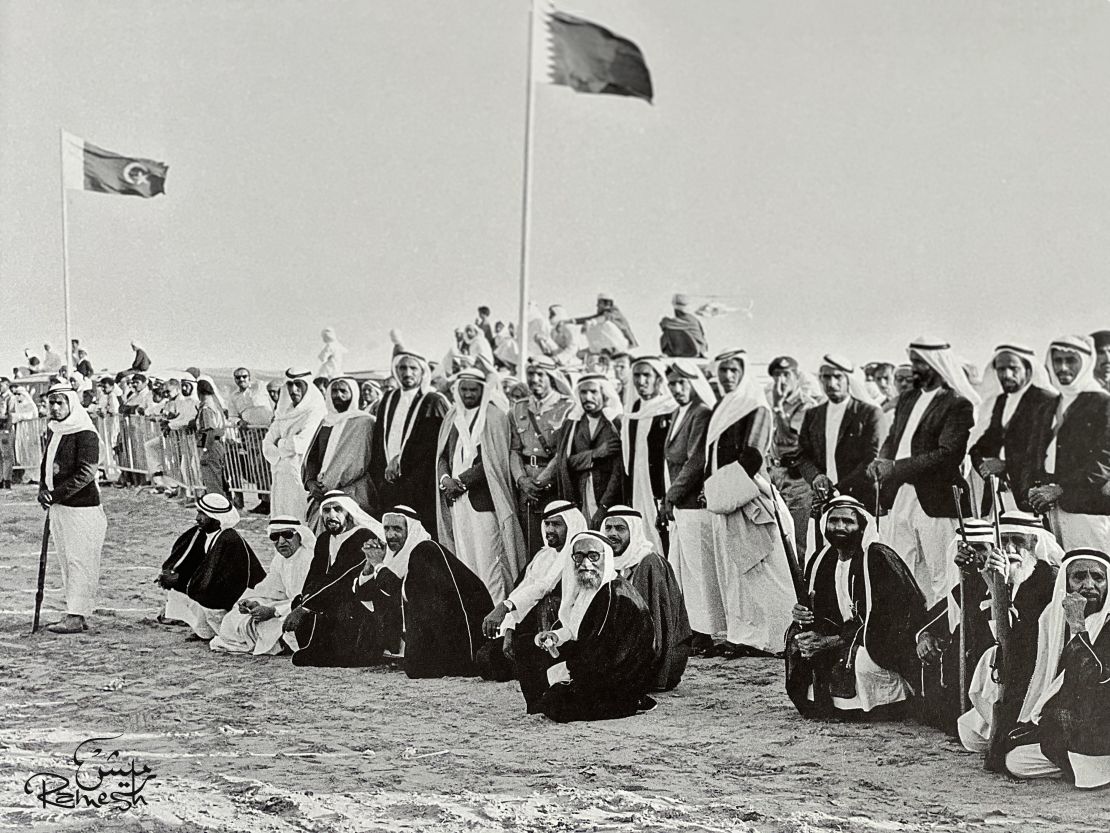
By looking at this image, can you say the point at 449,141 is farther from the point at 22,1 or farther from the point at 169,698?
the point at 169,698

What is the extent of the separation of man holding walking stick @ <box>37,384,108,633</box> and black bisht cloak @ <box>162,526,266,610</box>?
0.36 meters

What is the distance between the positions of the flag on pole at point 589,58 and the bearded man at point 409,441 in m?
1.48

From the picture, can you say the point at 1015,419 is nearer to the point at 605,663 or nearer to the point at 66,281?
the point at 605,663

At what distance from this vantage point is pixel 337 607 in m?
5.21

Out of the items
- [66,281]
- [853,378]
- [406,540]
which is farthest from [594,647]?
[66,281]

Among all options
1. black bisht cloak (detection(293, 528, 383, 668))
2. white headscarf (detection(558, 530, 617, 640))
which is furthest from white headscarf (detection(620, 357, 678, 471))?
black bisht cloak (detection(293, 528, 383, 668))

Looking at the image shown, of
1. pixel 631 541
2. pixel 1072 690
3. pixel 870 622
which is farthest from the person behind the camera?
pixel 631 541

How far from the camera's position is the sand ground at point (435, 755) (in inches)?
158

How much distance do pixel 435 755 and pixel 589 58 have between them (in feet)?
9.84

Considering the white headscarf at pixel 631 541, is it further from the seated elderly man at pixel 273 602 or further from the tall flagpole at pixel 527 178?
the seated elderly man at pixel 273 602

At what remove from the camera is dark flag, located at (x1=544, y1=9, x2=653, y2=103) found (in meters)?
5.05
